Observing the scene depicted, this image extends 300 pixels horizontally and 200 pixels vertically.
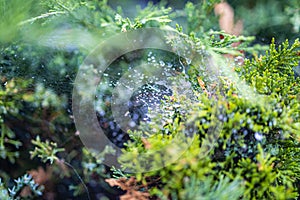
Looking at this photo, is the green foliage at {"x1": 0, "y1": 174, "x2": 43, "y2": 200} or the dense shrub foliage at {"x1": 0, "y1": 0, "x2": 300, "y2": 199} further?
the green foliage at {"x1": 0, "y1": 174, "x2": 43, "y2": 200}

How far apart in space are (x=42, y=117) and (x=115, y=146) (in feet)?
1.05

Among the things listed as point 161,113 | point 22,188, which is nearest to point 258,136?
point 161,113

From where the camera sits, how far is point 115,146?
0.98m

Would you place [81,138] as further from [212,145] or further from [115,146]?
[212,145]

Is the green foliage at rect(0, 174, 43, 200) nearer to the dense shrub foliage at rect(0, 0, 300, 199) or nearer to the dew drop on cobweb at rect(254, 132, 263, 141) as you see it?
the dense shrub foliage at rect(0, 0, 300, 199)

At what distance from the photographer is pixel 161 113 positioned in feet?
2.79

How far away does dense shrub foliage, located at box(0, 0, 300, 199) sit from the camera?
694mm

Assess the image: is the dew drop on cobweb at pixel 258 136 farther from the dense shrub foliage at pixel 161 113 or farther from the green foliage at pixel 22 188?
the green foliage at pixel 22 188

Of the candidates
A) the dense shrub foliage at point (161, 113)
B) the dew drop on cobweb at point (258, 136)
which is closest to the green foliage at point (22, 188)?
the dense shrub foliage at point (161, 113)

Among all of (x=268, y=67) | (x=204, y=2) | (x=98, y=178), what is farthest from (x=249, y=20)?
(x=98, y=178)

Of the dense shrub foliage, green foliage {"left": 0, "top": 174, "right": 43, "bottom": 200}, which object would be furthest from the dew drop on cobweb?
green foliage {"left": 0, "top": 174, "right": 43, "bottom": 200}

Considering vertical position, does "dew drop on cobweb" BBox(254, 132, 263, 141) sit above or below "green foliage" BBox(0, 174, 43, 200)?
above

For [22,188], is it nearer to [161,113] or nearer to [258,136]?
[161,113]

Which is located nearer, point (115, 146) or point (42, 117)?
point (115, 146)
